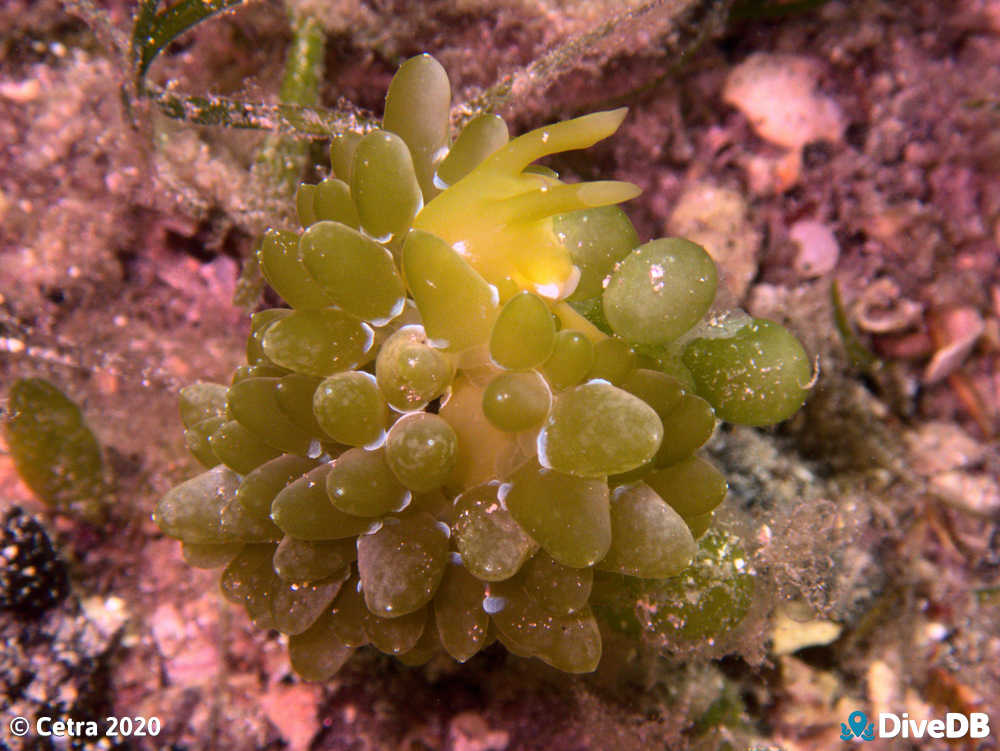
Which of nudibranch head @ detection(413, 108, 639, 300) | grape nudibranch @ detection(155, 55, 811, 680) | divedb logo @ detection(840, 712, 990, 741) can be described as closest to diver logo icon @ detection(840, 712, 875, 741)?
divedb logo @ detection(840, 712, 990, 741)

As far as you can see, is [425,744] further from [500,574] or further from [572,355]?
[572,355]

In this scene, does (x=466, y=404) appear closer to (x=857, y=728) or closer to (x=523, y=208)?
(x=523, y=208)

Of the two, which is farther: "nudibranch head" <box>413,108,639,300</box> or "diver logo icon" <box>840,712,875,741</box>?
"diver logo icon" <box>840,712,875,741</box>

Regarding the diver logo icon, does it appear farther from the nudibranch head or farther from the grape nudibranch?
the nudibranch head

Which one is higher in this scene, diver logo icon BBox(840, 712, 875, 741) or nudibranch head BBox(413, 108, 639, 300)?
nudibranch head BBox(413, 108, 639, 300)

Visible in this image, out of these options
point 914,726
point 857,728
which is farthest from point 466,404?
point 914,726

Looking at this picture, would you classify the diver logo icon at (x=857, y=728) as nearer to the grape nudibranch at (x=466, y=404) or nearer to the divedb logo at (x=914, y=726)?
the divedb logo at (x=914, y=726)

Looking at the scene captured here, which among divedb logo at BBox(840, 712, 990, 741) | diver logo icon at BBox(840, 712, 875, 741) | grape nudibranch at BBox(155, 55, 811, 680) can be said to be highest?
grape nudibranch at BBox(155, 55, 811, 680)
